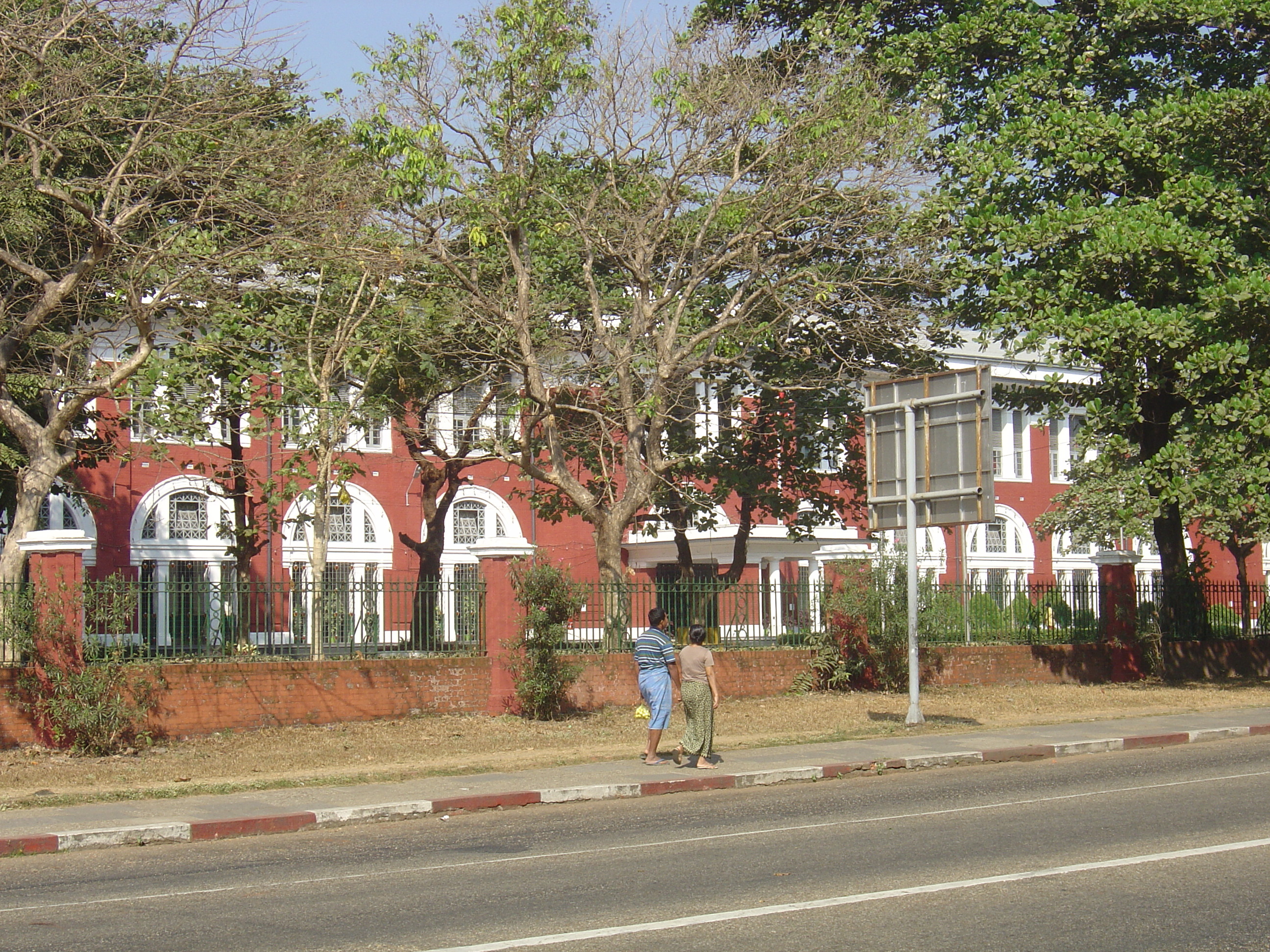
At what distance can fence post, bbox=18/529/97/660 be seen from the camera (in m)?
15.5

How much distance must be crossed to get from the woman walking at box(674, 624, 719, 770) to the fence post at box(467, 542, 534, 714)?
498cm

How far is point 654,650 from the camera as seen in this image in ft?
46.3

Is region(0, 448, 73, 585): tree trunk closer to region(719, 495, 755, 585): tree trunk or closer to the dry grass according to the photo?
the dry grass

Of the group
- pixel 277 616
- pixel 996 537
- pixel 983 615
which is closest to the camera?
pixel 277 616

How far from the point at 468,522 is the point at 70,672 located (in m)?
29.0

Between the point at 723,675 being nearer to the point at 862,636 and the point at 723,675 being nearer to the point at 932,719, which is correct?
the point at 862,636

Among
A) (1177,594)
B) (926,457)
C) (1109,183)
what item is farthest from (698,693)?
(1177,594)

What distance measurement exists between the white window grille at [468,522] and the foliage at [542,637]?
2576cm

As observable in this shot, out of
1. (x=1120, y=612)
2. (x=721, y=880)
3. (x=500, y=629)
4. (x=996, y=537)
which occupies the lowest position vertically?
(x=721, y=880)

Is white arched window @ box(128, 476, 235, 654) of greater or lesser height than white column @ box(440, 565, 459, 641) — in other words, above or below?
above

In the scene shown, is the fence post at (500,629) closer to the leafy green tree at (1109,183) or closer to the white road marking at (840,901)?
the leafy green tree at (1109,183)

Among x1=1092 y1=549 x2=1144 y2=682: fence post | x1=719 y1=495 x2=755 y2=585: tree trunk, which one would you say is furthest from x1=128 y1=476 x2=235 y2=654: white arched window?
x1=1092 y1=549 x2=1144 y2=682: fence post

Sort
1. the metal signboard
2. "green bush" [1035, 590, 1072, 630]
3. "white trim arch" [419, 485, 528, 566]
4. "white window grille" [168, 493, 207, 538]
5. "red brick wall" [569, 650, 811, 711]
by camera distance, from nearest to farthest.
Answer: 1. the metal signboard
2. "red brick wall" [569, 650, 811, 711]
3. "green bush" [1035, 590, 1072, 630]
4. "white window grille" [168, 493, 207, 538]
5. "white trim arch" [419, 485, 528, 566]

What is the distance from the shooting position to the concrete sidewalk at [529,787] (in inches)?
442
